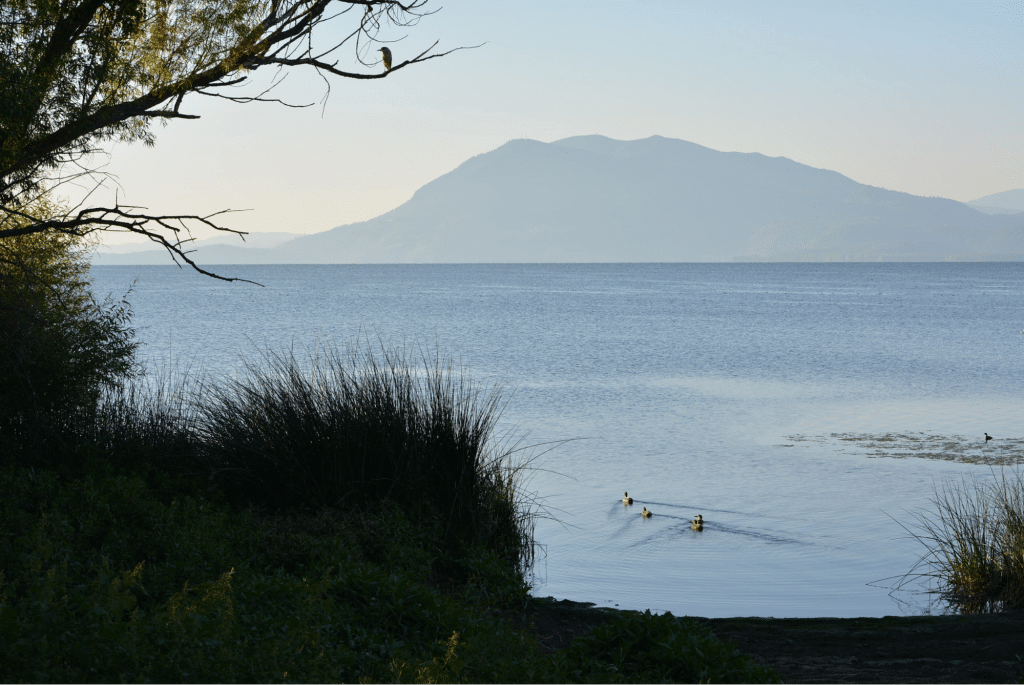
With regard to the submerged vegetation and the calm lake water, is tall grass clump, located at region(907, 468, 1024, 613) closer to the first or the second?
the calm lake water

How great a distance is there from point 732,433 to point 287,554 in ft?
37.9

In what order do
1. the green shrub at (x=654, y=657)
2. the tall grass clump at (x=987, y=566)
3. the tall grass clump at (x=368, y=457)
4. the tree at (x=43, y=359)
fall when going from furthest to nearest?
the tree at (x=43, y=359)
the tall grass clump at (x=368, y=457)
the tall grass clump at (x=987, y=566)
the green shrub at (x=654, y=657)

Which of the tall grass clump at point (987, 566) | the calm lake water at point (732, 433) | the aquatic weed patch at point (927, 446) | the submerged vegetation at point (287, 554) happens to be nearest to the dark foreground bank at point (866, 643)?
the submerged vegetation at point (287, 554)

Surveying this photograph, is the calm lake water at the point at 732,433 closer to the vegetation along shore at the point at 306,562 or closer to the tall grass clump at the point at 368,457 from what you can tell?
the vegetation along shore at the point at 306,562

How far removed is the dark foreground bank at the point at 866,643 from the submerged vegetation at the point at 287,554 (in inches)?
17.2

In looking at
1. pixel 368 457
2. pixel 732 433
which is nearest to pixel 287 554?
pixel 368 457

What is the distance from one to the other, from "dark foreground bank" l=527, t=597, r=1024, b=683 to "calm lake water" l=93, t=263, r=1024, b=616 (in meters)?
1.06

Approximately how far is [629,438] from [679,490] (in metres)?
3.79

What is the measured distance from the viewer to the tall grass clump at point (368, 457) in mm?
7117

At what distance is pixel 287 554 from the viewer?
573cm

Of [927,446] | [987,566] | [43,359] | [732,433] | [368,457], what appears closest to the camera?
[987,566]

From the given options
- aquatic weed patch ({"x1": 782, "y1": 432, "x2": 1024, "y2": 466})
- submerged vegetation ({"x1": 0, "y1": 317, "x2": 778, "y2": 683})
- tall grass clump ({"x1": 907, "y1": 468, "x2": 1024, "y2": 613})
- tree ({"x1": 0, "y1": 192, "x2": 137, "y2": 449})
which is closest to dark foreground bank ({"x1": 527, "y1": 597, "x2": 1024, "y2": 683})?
submerged vegetation ({"x1": 0, "y1": 317, "x2": 778, "y2": 683})

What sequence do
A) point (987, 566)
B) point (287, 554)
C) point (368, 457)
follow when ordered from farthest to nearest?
1. point (368, 457)
2. point (987, 566)
3. point (287, 554)

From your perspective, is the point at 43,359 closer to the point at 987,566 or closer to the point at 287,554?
the point at 287,554
